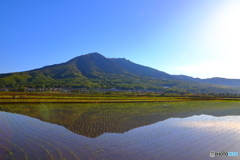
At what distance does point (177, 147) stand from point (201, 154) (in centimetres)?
147

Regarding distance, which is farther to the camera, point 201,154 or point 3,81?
point 3,81

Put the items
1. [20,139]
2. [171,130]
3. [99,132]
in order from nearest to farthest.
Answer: [20,139] → [99,132] → [171,130]

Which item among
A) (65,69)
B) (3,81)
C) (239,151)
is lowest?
(239,151)

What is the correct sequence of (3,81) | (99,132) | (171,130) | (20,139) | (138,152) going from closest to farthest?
1. (138,152)
2. (20,139)
3. (99,132)
4. (171,130)
5. (3,81)

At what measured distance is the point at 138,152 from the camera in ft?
31.1

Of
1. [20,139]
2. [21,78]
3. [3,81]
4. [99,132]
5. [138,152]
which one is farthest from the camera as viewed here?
[21,78]

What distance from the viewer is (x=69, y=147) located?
979 cm

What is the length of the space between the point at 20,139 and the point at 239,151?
47.4 ft

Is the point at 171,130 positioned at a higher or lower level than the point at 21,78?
lower

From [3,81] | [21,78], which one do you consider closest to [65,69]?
[21,78]

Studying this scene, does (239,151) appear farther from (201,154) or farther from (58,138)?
(58,138)

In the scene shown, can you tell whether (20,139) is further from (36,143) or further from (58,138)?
(58,138)

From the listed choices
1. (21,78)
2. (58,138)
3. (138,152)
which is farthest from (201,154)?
(21,78)

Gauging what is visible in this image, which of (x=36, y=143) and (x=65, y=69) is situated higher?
(x=65, y=69)
